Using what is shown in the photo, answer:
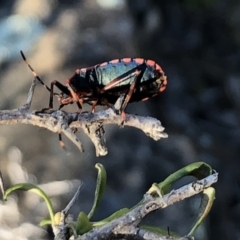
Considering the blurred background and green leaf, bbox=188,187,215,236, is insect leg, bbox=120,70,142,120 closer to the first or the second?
green leaf, bbox=188,187,215,236

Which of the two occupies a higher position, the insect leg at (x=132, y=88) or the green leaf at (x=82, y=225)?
the insect leg at (x=132, y=88)

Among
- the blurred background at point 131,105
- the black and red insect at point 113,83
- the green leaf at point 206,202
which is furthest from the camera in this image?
the blurred background at point 131,105

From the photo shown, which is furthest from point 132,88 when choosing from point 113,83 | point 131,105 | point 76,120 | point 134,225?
point 131,105

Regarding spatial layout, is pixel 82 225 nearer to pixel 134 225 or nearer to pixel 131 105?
pixel 134 225

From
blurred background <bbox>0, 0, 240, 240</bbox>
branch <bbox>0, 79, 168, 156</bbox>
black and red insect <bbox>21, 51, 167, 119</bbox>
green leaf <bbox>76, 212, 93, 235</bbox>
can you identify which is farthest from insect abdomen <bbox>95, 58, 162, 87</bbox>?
blurred background <bbox>0, 0, 240, 240</bbox>

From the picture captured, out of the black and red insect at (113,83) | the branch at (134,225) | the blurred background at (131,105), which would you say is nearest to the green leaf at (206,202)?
the branch at (134,225)

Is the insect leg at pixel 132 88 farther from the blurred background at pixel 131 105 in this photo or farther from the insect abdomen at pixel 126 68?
the blurred background at pixel 131 105
